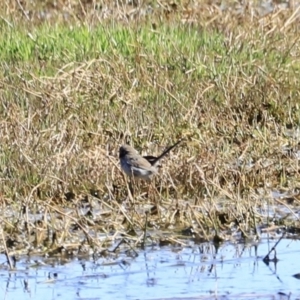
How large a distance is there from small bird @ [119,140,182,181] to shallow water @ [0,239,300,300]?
97 centimetres

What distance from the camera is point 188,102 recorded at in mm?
10055

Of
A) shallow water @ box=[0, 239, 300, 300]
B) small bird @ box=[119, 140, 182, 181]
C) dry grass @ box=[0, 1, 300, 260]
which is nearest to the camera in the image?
shallow water @ box=[0, 239, 300, 300]

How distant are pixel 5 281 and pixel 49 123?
279 centimetres

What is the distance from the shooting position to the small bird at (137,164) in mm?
8305

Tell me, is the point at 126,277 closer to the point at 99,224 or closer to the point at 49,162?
the point at 99,224

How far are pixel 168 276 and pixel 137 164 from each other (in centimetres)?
147

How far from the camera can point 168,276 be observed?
22.8 ft

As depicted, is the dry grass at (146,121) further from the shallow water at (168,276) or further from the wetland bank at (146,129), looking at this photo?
the shallow water at (168,276)

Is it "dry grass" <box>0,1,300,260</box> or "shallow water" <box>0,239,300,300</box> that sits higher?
"dry grass" <box>0,1,300,260</box>

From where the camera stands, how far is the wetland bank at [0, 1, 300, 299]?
7535mm

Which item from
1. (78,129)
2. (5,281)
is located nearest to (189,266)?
(5,281)

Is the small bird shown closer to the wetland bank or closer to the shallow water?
the wetland bank

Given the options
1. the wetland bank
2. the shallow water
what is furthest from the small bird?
the shallow water

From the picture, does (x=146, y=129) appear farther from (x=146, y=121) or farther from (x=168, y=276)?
(x=168, y=276)
